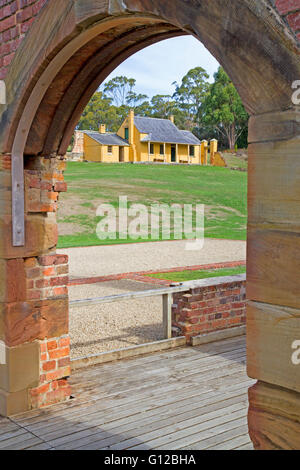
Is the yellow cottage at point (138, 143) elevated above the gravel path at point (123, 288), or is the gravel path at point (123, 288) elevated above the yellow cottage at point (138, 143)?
the yellow cottage at point (138, 143)

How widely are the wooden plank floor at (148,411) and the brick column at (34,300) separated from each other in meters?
0.23

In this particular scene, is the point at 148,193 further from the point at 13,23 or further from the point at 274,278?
the point at 274,278

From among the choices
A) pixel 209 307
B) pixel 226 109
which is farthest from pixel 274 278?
pixel 226 109

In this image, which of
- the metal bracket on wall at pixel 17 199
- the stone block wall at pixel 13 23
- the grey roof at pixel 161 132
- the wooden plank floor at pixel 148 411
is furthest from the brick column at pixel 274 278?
the grey roof at pixel 161 132

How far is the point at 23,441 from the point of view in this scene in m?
3.82

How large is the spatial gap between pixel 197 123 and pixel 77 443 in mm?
75870

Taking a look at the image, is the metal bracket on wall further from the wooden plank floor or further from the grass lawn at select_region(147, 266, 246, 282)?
the grass lawn at select_region(147, 266, 246, 282)

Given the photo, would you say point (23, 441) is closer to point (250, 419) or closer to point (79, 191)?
point (250, 419)

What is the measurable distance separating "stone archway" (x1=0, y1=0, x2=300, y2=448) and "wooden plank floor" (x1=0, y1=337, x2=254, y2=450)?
36cm

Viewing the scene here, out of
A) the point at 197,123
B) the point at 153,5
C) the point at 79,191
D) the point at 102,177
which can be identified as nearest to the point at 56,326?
the point at 153,5

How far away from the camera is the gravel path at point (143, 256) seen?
13492 millimetres

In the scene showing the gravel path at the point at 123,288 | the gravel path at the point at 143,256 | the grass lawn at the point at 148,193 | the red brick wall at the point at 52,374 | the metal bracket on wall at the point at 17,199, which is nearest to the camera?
the metal bracket on wall at the point at 17,199

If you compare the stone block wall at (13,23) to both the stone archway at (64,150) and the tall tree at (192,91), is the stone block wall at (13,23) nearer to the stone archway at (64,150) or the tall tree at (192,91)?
the stone archway at (64,150)

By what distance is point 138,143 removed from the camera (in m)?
51.8
